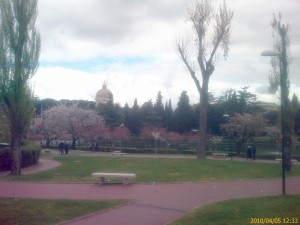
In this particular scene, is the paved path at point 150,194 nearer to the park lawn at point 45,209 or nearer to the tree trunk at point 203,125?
the park lawn at point 45,209

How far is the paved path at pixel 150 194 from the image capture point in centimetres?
1089

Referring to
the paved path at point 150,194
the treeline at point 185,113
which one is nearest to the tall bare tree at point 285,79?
the paved path at point 150,194

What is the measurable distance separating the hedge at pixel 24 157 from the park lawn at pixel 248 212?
17.6 m

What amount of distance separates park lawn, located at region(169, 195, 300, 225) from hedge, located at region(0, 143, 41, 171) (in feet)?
57.7

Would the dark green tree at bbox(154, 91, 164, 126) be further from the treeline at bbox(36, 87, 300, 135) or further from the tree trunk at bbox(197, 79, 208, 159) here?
the tree trunk at bbox(197, 79, 208, 159)

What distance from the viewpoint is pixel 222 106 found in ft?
218

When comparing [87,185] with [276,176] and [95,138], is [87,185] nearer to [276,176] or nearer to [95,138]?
[276,176]

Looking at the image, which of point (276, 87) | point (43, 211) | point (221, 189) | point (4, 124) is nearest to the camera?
point (43, 211)

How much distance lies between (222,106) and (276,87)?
130 feet

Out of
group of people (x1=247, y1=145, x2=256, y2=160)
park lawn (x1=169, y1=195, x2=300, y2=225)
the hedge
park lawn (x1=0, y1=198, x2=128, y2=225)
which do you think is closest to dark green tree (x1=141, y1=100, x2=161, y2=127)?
group of people (x1=247, y1=145, x2=256, y2=160)

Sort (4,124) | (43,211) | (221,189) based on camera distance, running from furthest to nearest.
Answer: (4,124), (221,189), (43,211)

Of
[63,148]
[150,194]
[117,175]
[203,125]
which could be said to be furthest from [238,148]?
[150,194]

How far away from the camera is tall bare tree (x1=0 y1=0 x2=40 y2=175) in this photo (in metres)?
22.8

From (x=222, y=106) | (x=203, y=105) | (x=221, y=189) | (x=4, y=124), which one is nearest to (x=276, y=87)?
(x=203, y=105)
